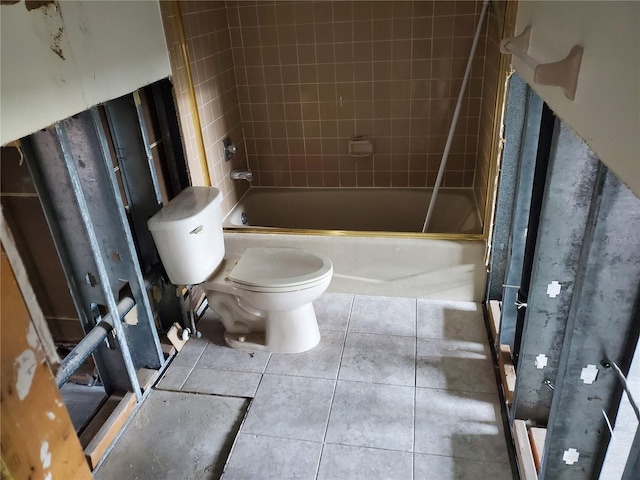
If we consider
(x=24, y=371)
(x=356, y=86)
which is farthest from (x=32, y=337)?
(x=356, y=86)

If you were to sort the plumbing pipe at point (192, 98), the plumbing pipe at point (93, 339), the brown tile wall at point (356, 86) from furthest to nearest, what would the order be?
the brown tile wall at point (356, 86)
the plumbing pipe at point (192, 98)
the plumbing pipe at point (93, 339)

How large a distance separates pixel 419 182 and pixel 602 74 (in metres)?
2.40

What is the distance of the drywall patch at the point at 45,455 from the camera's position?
0.52m

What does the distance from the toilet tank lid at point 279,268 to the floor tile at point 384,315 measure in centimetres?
43

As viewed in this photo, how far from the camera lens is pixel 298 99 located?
3.06m

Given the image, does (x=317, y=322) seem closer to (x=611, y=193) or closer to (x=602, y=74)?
(x=611, y=193)

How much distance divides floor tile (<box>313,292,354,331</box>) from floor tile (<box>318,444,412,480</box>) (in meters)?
0.74

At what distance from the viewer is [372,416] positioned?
1957mm

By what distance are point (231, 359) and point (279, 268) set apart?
488mm

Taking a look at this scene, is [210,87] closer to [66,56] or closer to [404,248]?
[66,56]

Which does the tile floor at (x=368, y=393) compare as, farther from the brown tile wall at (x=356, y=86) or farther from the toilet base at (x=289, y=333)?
the brown tile wall at (x=356, y=86)

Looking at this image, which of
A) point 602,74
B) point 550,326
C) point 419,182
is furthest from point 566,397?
point 419,182

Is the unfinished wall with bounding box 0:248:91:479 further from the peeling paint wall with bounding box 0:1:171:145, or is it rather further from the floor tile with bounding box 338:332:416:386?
the floor tile with bounding box 338:332:416:386


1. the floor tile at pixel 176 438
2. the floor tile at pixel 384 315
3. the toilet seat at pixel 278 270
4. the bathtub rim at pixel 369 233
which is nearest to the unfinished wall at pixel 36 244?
the floor tile at pixel 176 438
